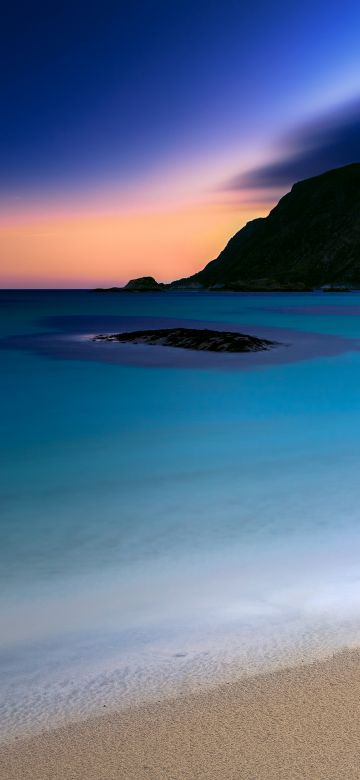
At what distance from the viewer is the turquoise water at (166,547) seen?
12.8ft

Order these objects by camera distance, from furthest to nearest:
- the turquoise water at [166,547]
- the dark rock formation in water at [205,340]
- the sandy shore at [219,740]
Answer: the dark rock formation in water at [205,340] < the turquoise water at [166,547] < the sandy shore at [219,740]

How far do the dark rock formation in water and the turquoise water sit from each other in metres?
11.5

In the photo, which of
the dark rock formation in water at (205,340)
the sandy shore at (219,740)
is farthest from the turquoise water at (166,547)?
the dark rock formation in water at (205,340)

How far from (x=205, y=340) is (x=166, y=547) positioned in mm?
21576

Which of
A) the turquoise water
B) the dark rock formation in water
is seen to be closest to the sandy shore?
the turquoise water

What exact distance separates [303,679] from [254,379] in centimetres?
1606

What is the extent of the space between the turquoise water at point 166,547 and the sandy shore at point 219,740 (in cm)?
20

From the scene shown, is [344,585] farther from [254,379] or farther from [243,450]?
[254,379]

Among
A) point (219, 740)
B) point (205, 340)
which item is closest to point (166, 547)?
point (219, 740)

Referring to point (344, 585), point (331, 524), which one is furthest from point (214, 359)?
point (344, 585)

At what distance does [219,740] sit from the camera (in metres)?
3.04

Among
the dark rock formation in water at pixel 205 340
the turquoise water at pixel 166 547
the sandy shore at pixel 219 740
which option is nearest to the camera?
the sandy shore at pixel 219 740

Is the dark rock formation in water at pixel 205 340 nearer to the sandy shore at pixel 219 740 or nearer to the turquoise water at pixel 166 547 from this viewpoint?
the turquoise water at pixel 166 547

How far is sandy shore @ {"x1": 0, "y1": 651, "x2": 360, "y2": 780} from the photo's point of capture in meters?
2.84
